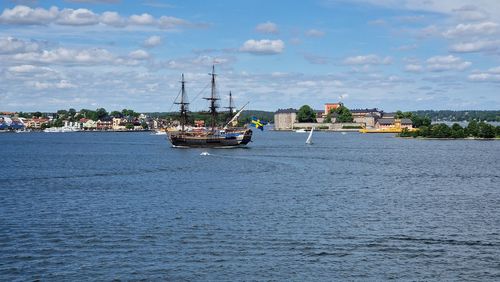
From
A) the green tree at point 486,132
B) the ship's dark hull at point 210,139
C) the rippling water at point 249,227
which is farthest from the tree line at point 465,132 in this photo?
the rippling water at point 249,227

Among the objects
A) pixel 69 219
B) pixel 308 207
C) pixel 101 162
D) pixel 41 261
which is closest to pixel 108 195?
pixel 69 219

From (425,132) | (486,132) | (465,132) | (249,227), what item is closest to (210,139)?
(486,132)

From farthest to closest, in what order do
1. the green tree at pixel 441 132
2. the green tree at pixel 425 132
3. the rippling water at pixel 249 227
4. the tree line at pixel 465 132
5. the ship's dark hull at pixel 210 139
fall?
1. the green tree at pixel 425 132
2. the green tree at pixel 441 132
3. the tree line at pixel 465 132
4. the ship's dark hull at pixel 210 139
5. the rippling water at pixel 249 227

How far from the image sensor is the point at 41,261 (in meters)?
30.3

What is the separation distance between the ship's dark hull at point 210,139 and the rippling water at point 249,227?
58.5 meters

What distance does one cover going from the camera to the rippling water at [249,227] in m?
29.3

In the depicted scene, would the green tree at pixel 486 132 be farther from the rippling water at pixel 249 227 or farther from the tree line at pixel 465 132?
the rippling water at pixel 249 227

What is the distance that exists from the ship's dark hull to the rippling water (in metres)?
58.5

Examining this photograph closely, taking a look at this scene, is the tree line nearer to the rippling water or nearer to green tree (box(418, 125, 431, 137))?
green tree (box(418, 125, 431, 137))

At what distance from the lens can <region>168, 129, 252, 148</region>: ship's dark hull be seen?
128 m

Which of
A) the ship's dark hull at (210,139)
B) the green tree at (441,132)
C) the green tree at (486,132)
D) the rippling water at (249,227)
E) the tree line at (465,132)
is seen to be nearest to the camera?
the rippling water at (249,227)

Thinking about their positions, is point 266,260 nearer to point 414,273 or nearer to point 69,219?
point 414,273

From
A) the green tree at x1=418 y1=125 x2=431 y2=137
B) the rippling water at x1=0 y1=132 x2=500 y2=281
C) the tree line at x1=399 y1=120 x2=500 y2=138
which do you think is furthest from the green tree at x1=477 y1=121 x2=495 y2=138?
the rippling water at x1=0 y1=132 x2=500 y2=281

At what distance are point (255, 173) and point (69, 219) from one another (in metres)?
34.6
